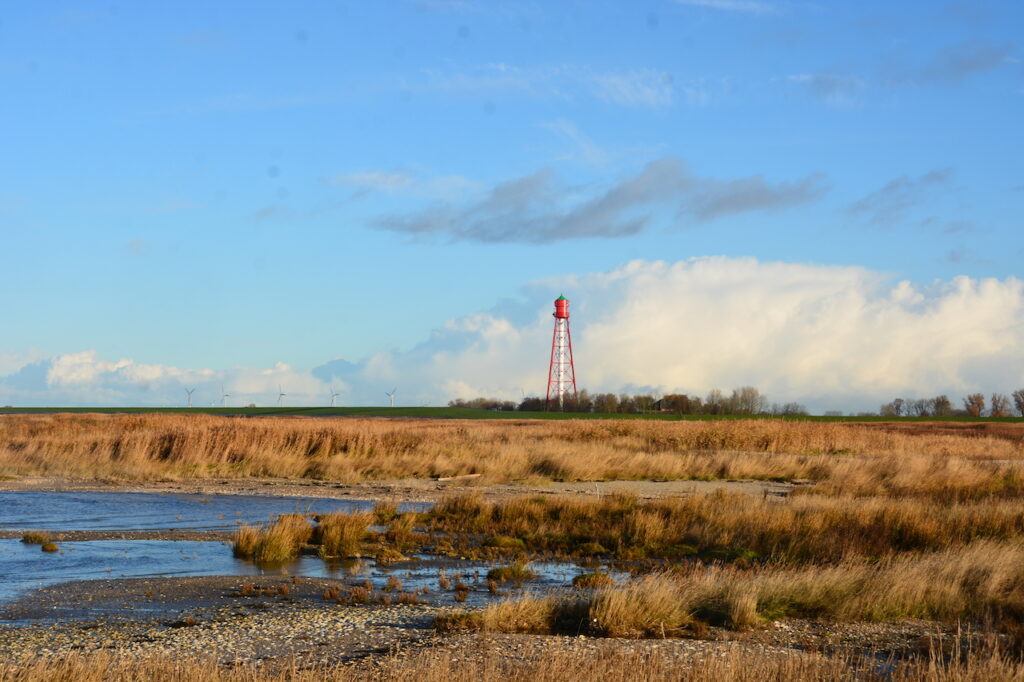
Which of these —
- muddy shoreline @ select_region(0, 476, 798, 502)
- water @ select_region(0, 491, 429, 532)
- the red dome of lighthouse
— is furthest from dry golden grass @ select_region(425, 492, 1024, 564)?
the red dome of lighthouse

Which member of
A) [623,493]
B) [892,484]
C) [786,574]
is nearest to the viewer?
[786,574]

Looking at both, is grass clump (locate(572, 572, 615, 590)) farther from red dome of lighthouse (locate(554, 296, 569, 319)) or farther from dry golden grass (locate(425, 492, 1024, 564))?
red dome of lighthouse (locate(554, 296, 569, 319))

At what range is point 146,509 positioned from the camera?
28750mm

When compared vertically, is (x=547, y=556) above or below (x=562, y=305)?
below

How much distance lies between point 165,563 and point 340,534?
368 centimetres

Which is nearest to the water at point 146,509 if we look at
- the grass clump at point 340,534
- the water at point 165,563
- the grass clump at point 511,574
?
the water at point 165,563

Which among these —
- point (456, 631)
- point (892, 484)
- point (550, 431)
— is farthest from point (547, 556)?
point (550, 431)

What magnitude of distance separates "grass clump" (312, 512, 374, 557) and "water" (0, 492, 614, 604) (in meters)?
0.53

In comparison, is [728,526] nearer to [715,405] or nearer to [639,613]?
[639,613]

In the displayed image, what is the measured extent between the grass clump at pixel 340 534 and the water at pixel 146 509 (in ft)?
7.26

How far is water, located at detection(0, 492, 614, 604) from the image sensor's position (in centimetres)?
1719

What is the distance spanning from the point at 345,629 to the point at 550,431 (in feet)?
151

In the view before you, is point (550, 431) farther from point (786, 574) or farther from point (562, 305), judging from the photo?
point (562, 305)

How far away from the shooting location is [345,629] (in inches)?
525
